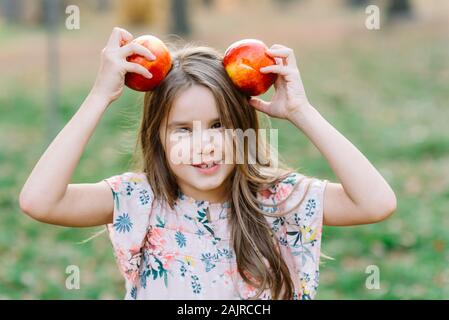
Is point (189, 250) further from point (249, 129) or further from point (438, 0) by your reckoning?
point (438, 0)

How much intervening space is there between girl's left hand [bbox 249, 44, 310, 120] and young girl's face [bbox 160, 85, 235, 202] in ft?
0.69

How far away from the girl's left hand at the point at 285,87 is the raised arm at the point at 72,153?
0.42 metres

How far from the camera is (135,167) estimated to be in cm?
292

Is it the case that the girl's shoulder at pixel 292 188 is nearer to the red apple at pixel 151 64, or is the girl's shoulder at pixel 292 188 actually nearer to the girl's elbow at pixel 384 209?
the girl's elbow at pixel 384 209

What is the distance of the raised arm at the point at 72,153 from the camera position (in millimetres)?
2412

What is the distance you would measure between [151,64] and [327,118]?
7.02m

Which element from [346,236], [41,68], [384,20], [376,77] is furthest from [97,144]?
[384,20]

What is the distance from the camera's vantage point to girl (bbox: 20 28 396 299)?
97.0 inches

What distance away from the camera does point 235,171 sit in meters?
2.68

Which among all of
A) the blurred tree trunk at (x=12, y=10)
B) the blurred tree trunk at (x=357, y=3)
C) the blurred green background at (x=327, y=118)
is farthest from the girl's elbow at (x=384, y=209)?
the blurred tree trunk at (x=12, y=10)

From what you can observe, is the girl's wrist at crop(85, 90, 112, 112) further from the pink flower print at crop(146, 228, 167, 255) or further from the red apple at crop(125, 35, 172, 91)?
the pink flower print at crop(146, 228, 167, 255)

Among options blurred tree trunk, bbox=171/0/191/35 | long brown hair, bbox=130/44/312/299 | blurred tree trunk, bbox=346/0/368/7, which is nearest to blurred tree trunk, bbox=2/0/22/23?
blurred tree trunk, bbox=171/0/191/35

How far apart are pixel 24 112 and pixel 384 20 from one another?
8.31m

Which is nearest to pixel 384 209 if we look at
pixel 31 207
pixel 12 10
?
pixel 31 207
